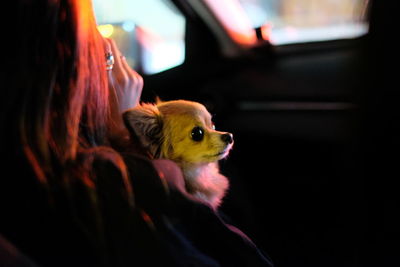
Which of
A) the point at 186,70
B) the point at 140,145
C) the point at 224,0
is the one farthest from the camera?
the point at 224,0

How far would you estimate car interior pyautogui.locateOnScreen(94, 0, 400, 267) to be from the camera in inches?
76.9

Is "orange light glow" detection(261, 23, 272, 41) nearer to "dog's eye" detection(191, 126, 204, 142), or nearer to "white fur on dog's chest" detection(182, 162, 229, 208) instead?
"white fur on dog's chest" detection(182, 162, 229, 208)

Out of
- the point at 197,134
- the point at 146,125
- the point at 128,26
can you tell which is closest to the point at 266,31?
the point at 128,26

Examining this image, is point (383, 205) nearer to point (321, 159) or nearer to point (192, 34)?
point (321, 159)

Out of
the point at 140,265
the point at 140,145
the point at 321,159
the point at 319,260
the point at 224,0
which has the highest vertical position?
the point at 224,0

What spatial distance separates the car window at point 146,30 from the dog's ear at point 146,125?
50cm

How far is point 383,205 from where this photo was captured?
2.00 meters

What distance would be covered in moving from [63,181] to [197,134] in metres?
0.68

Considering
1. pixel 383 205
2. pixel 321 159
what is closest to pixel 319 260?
pixel 383 205

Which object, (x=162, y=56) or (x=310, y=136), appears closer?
(x=162, y=56)

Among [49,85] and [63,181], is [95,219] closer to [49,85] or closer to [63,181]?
[63,181]

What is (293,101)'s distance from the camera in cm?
296

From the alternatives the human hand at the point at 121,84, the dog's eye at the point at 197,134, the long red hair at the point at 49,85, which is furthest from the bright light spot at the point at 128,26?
the long red hair at the point at 49,85

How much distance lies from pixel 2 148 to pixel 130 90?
62cm
